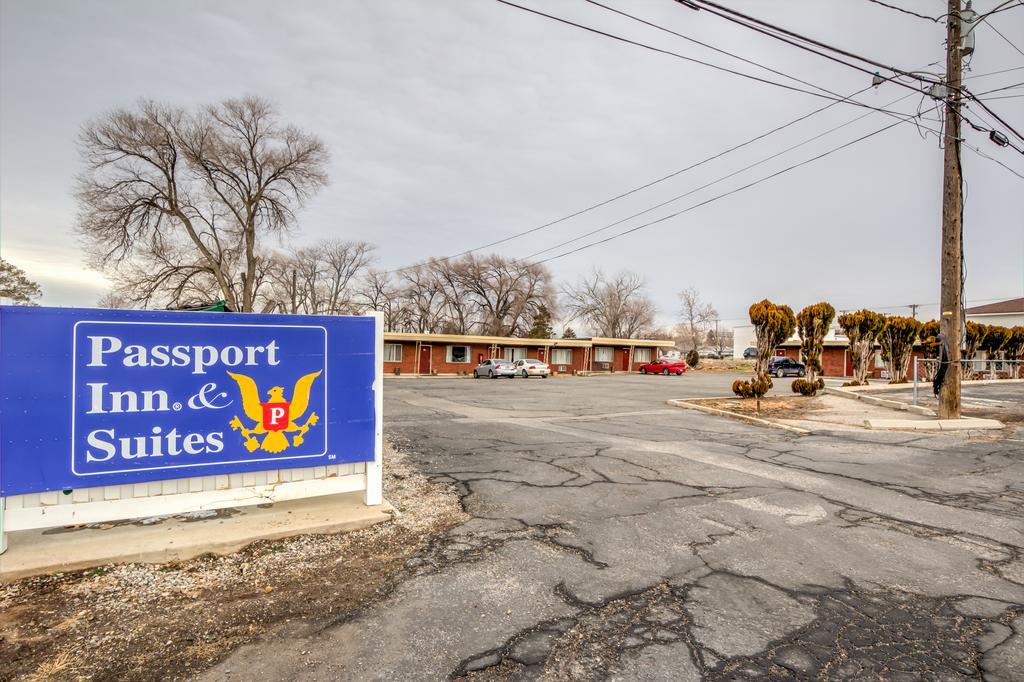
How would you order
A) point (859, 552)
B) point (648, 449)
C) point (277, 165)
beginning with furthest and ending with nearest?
1. point (277, 165)
2. point (648, 449)
3. point (859, 552)

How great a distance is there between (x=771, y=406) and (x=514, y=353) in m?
33.7

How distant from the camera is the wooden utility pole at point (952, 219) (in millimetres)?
12492

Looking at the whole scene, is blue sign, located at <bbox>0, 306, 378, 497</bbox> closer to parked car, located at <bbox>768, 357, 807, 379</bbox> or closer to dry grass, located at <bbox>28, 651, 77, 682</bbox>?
dry grass, located at <bbox>28, 651, 77, 682</bbox>

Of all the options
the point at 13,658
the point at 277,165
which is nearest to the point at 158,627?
the point at 13,658

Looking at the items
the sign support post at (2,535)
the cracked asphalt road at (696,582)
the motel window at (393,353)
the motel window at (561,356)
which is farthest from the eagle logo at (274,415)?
the motel window at (561,356)

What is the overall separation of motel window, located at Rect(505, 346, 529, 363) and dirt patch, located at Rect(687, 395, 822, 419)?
103ft

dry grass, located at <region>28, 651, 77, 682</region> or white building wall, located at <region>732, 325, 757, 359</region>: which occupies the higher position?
white building wall, located at <region>732, 325, 757, 359</region>

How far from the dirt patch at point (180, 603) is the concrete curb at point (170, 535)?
113mm

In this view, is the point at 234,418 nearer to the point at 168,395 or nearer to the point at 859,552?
the point at 168,395

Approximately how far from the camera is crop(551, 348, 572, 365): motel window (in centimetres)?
5007

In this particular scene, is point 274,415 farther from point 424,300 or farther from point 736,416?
point 424,300

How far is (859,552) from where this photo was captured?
4.44 m

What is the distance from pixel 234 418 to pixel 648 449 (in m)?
6.66

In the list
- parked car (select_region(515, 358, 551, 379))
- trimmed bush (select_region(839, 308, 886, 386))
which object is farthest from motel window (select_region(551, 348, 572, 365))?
trimmed bush (select_region(839, 308, 886, 386))
